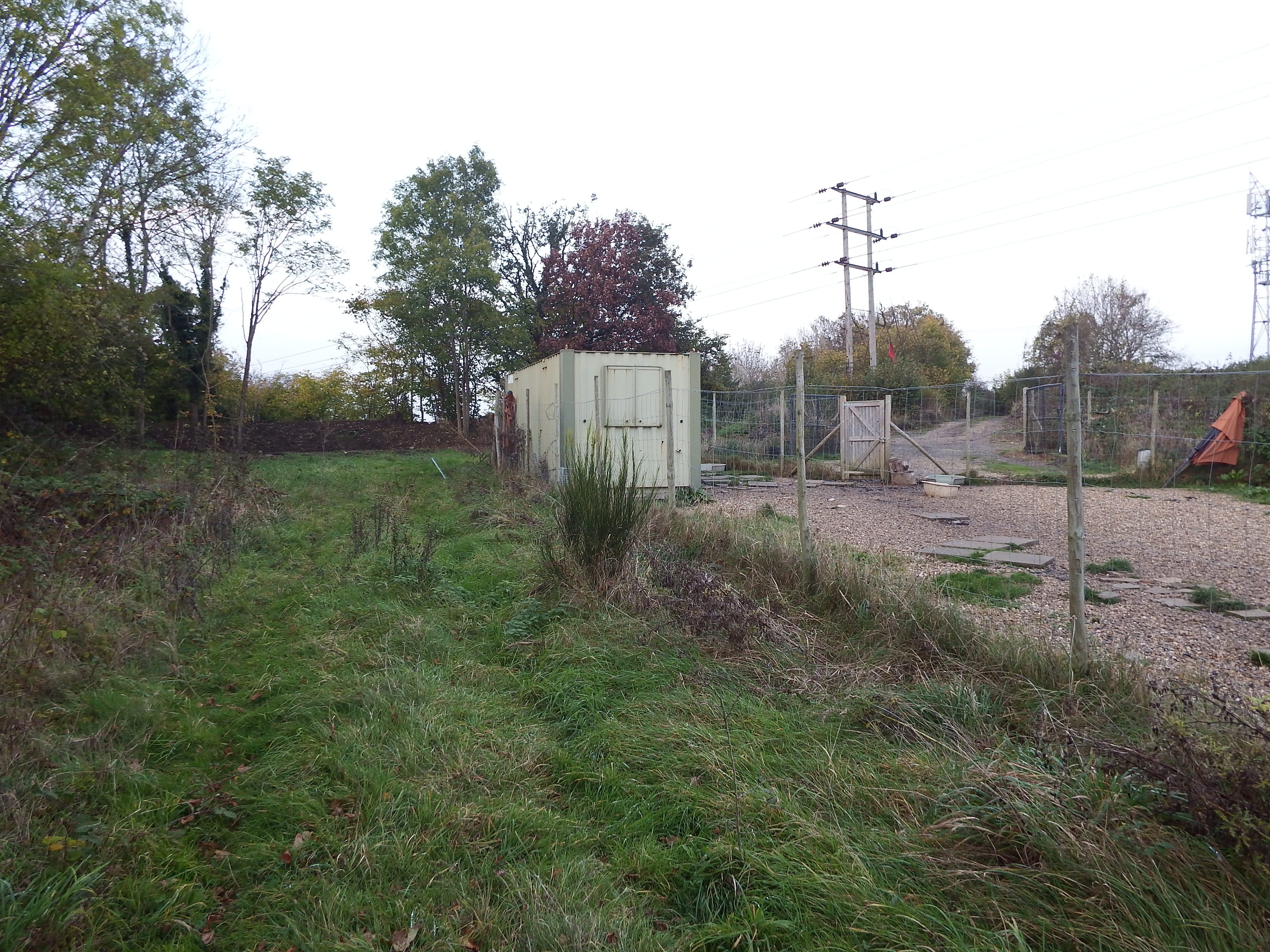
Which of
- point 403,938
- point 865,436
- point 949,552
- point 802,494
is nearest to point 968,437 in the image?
point 865,436

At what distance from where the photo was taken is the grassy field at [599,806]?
189 centimetres

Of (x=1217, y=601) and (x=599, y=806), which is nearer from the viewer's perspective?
(x=599, y=806)

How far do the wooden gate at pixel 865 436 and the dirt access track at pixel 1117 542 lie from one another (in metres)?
1.03

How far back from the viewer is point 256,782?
2.71 m

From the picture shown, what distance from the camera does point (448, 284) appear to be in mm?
20359

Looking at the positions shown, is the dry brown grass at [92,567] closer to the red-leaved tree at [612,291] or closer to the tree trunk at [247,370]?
the tree trunk at [247,370]

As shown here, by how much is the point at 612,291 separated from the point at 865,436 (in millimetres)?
11273

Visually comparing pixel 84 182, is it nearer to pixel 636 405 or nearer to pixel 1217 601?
pixel 636 405

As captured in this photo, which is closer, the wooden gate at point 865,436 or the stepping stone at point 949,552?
the stepping stone at point 949,552

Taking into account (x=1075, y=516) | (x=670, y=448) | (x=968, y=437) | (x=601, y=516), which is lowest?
(x=601, y=516)

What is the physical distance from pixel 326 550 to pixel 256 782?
14.6ft

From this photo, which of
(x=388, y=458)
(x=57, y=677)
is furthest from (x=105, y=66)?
(x=57, y=677)

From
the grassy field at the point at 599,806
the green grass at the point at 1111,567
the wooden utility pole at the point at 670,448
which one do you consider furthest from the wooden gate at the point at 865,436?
the grassy field at the point at 599,806

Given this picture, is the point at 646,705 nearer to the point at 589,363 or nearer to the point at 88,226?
the point at 589,363
